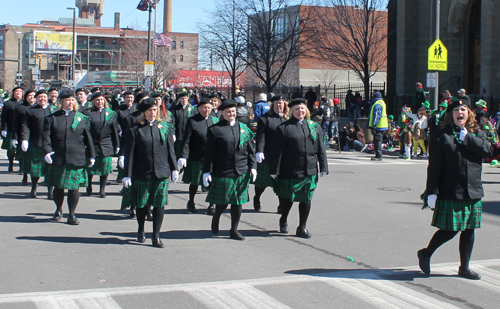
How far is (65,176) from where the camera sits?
28.9 feet

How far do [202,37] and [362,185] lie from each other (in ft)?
76.2

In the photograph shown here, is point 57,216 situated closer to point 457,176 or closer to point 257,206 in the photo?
point 257,206

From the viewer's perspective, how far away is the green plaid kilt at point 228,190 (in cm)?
794

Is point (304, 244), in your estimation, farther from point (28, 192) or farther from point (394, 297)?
point (28, 192)

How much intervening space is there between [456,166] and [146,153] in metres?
3.45

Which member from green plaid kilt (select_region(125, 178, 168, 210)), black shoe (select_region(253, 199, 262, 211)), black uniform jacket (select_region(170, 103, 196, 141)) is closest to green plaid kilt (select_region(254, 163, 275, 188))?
black shoe (select_region(253, 199, 262, 211))

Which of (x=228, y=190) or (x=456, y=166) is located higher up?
(x=456, y=166)

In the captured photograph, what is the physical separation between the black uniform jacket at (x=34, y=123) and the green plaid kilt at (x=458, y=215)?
7.70 meters

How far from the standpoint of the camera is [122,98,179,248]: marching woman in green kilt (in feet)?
24.6

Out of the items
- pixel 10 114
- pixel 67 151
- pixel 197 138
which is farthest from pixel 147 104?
pixel 10 114

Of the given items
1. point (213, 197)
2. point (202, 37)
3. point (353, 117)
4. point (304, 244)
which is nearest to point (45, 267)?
point (213, 197)

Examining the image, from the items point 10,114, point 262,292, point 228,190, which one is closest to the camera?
point 262,292

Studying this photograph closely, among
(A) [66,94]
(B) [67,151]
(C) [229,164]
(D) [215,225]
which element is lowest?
(D) [215,225]

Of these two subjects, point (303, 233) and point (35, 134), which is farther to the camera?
point (35, 134)
